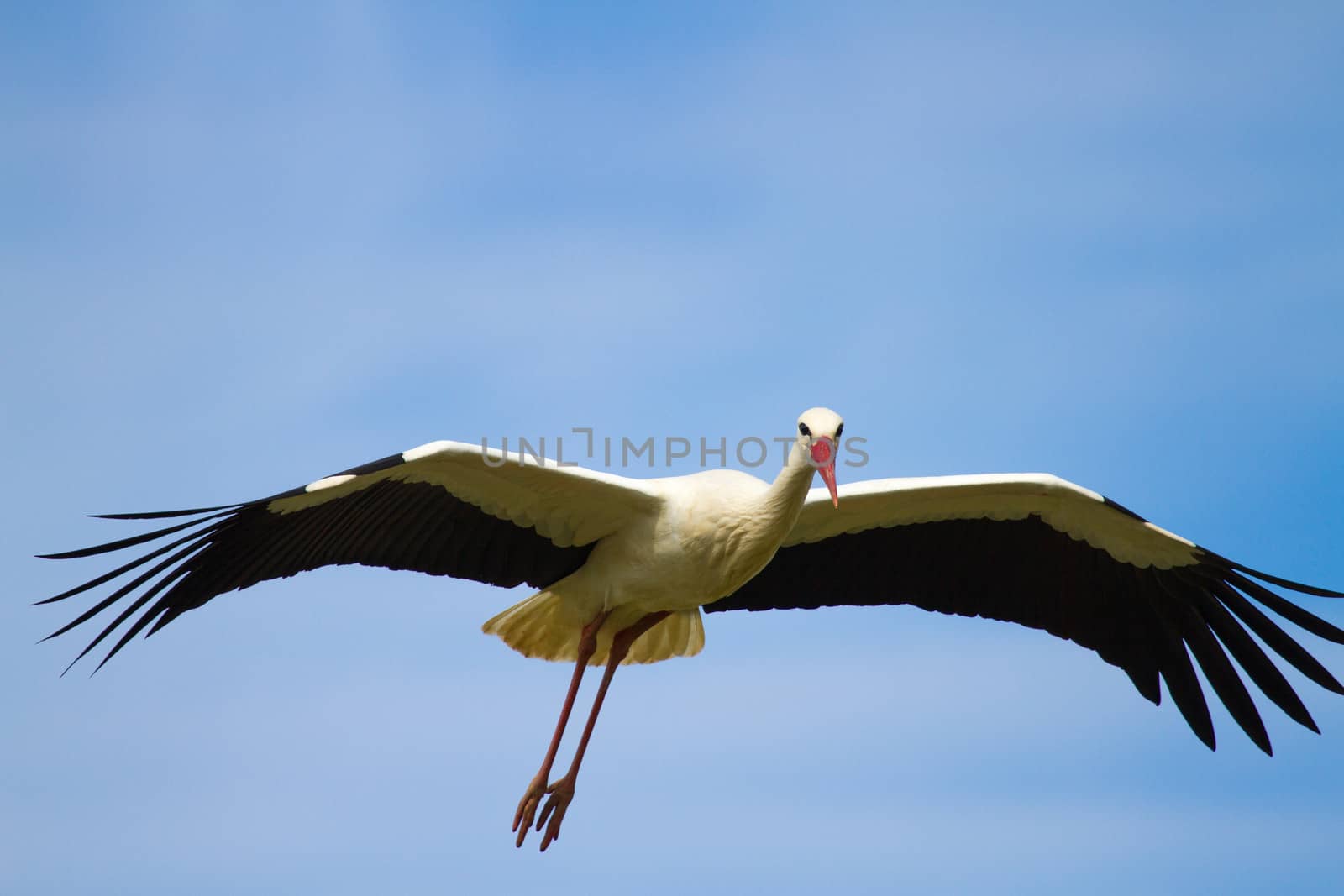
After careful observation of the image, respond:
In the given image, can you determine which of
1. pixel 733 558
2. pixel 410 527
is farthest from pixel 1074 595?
pixel 410 527

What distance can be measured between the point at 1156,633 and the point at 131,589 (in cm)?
570

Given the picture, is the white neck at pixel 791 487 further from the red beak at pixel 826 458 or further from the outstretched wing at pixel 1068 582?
the outstretched wing at pixel 1068 582

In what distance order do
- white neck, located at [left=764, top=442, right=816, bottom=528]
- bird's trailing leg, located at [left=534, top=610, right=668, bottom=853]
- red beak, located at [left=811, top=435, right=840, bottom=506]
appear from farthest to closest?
bird's trailing leg, located at [left=534, top=610, right=668, bottom=853], white neck, located at [left=764, top=442, right=816, bottom=528], red beak, located at [left=811, top=435, right=840, bottom=506]

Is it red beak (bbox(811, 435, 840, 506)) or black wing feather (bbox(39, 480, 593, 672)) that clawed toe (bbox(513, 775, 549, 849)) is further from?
red beak (bbox(811, 435, 840, 506))

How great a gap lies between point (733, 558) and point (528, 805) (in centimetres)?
175

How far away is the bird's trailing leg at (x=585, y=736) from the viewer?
835 cm

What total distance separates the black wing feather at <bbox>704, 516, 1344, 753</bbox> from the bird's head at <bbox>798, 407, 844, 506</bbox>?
5.10ft

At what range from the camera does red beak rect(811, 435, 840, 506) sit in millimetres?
7352

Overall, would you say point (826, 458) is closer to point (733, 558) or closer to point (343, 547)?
point (733, 558)

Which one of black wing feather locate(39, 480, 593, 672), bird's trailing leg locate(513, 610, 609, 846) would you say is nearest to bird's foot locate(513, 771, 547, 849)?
bird's trailing leg locate(513, 610, 609, 846)

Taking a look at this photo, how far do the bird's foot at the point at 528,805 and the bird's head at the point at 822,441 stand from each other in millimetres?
2246

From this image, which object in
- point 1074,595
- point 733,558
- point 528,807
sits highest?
point 1074,595

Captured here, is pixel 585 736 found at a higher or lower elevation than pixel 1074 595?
lower

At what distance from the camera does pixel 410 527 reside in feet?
26.9
